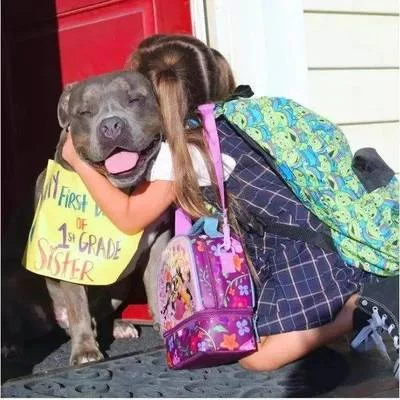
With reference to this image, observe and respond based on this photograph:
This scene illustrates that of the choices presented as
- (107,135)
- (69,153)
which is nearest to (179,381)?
(107,135)

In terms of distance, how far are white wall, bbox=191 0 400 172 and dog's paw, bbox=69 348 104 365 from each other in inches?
64.5

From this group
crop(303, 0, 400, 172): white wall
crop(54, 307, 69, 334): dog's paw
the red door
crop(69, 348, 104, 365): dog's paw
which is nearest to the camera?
crop(69, 348, 104, 365): dog's paw

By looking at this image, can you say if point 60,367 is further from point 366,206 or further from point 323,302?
point 366,206

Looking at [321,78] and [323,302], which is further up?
[321,78]

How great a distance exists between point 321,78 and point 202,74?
4.52 feet

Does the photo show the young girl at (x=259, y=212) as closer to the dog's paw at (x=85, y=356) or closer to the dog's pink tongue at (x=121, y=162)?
the dog's pink tongue at (x=121, y=162)

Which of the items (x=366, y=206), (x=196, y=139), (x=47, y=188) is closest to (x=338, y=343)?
(x=366, y=206)

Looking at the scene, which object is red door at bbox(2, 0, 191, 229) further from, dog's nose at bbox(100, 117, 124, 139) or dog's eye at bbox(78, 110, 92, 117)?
dog's nose at bbox(100, 117, 124, 139)

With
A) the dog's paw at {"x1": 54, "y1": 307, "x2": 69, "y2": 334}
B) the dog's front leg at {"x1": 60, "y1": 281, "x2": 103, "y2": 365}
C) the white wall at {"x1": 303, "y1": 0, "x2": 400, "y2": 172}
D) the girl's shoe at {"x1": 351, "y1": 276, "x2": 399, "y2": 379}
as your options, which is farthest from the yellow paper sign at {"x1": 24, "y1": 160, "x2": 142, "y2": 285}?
the white wall at {"x1": 303, "y1": 0, "x2": 400, "y2": 172}

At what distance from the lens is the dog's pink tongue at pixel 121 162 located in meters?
3.88

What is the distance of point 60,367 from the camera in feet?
13.8

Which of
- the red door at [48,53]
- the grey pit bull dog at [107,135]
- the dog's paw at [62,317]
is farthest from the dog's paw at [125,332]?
the red door at [48,53]

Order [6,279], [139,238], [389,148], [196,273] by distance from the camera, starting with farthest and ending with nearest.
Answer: [389,148], [6,279], [139,238], [196,273]

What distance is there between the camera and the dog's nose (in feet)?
12.6
